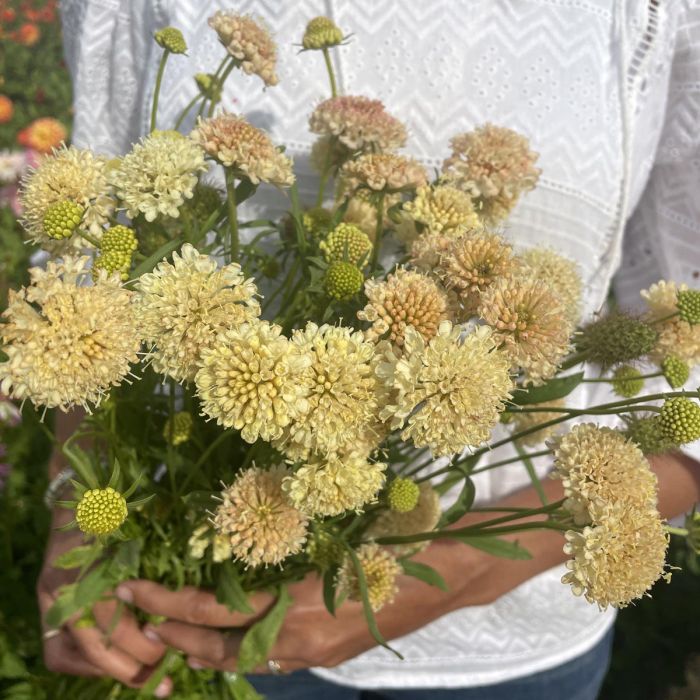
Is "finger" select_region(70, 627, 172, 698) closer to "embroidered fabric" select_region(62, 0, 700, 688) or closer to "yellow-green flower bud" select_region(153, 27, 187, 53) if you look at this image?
"embroidered fabric" select_region(62, 0, 700, 688)

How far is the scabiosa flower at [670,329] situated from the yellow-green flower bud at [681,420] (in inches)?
3.1

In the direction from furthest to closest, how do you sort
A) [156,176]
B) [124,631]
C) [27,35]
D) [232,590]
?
[27,35] < [124,631] < [232,590] < [156,176]

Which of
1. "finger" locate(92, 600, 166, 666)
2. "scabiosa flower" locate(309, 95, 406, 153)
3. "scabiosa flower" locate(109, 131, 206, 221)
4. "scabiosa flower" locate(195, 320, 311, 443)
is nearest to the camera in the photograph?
"scabiosa flower" locate(195, 320, 311, 443)

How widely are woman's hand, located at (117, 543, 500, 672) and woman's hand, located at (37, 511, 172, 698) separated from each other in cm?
3

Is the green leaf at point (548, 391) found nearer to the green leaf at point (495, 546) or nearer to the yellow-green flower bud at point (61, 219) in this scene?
the green leaf at point (495, 546)

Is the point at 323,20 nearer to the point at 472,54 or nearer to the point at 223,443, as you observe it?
the point at 472,54

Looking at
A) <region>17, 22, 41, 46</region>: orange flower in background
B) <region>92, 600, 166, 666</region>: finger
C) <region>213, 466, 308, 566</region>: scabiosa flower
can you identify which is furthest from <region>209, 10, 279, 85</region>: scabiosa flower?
<region>17, 22, 41, 46</region>: orange flower in background

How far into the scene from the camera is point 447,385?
0.40 metres

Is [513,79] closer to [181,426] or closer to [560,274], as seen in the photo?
[560,274]

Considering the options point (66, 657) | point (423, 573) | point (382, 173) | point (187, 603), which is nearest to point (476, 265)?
point (382, 173)

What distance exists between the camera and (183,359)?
41 centimetres

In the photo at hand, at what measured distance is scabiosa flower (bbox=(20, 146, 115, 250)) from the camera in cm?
48

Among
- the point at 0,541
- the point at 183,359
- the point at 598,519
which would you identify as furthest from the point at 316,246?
the point at 0,541

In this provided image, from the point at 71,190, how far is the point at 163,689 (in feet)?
1.95
